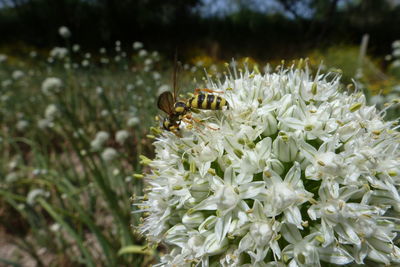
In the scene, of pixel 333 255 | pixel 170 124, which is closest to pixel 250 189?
pixel 333 255

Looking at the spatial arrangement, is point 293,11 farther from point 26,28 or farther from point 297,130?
point 297,130

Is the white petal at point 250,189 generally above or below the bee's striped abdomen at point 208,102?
below

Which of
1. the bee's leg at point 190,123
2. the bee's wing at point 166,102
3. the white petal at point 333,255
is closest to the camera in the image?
the white petal at point 333,255

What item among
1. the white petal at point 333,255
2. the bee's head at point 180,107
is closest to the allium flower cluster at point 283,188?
the white petal at point 333,255

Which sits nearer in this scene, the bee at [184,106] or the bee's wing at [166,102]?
the bee at [184,106]

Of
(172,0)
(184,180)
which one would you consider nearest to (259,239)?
(184,180)

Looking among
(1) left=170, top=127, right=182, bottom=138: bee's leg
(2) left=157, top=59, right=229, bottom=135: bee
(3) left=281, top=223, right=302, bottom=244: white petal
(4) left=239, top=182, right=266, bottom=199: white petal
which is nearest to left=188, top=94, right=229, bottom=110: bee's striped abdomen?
(2) left=157, top=59, right=229, bottom=135: bee

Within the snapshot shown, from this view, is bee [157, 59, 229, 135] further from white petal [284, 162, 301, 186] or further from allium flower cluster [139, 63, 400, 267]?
white petal [284, 162, 301, 186]

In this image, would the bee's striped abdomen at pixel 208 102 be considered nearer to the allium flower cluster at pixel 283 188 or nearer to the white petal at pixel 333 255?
the allium flower cluster at pixel 283 188
